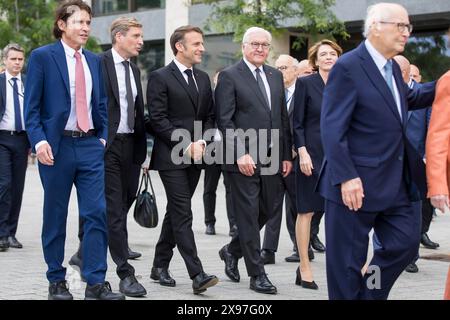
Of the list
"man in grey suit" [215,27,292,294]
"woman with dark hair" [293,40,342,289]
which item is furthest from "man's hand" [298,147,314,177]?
"man in grey suit" [215,27,292,294]

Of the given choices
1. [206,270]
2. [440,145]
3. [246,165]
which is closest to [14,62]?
[206,270]

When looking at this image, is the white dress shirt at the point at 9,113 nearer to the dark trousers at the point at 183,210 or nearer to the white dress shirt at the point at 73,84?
the dark trousers at the point at 183,210

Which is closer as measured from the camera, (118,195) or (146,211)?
(118,195)

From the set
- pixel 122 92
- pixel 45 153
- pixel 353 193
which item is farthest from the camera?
pixel 122 92

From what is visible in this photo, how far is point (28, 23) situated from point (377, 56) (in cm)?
2448

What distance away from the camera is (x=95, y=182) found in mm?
6539

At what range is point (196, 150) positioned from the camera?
7039 millimetres

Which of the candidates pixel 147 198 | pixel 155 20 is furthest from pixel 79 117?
pixel 155 20

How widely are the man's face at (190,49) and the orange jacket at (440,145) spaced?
2771mm

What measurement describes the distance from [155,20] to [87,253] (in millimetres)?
22956

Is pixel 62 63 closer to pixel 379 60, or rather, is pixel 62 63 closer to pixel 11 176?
pixel 379 60

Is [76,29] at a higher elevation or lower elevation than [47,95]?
higher
